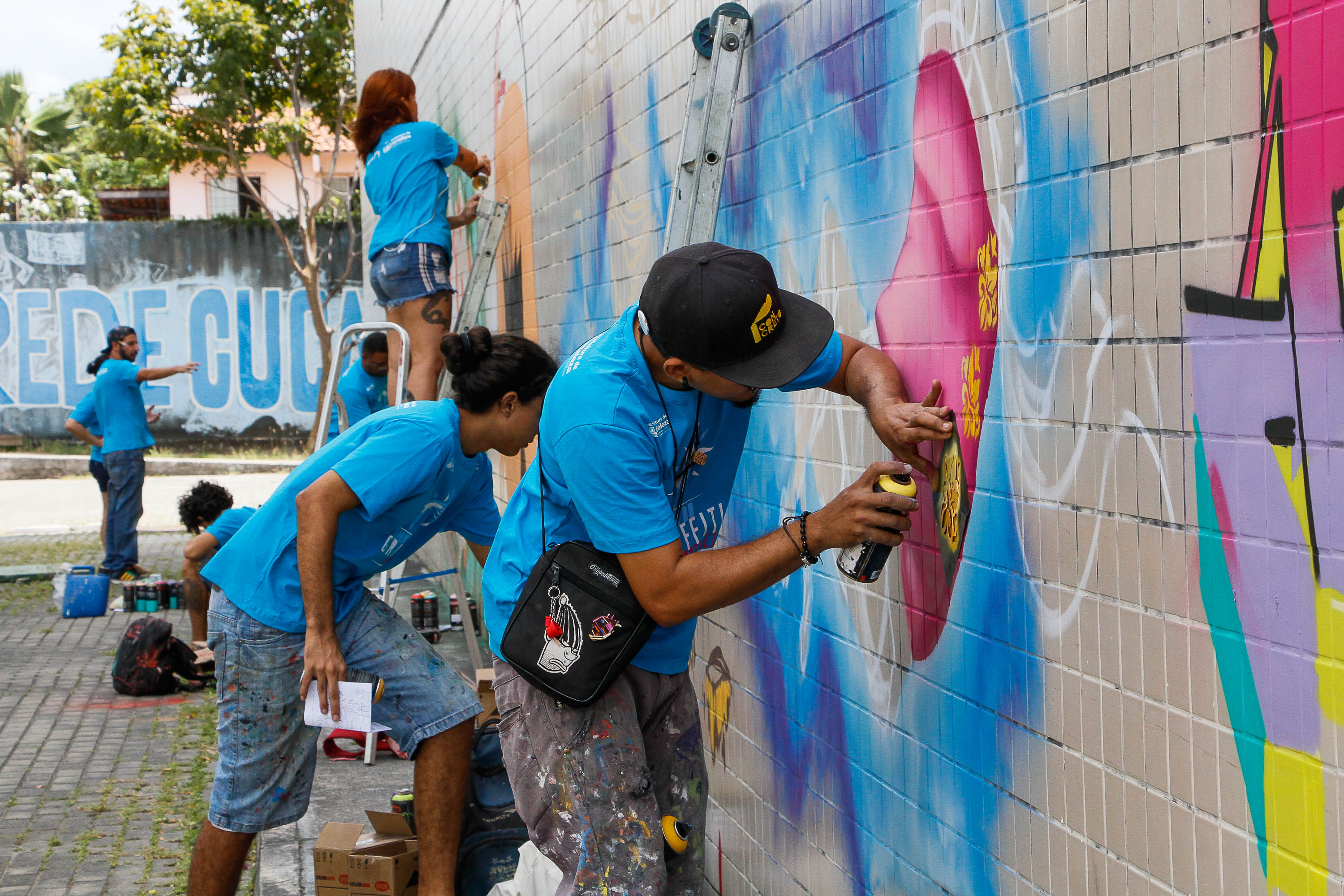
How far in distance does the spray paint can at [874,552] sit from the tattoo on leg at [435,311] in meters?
4.36

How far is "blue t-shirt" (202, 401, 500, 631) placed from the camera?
10.9 feet

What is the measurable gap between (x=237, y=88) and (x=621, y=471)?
19161 millimetres

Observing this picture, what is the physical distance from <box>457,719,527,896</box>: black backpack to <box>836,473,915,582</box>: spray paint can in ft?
6.28

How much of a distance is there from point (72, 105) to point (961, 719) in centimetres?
3883

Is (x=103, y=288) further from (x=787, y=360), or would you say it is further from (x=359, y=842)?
(x=787, y=360)

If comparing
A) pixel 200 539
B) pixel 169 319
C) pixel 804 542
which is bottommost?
pixel 200 539

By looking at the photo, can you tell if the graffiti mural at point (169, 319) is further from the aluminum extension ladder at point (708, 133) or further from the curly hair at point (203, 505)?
the aluminum extension ladder at point (708, 133)

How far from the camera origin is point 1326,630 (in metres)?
1.53

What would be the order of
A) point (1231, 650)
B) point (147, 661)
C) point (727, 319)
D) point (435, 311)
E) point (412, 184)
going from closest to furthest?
1. point (1231, 650)
2. point (727, 319)
3. point (412, 184)
4. point (435, 311)
5. point (147, 661)

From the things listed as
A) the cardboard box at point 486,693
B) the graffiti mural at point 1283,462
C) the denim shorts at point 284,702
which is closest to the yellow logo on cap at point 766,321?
the graffiti mural at point 1283,462

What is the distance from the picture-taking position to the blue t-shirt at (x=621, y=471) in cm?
227

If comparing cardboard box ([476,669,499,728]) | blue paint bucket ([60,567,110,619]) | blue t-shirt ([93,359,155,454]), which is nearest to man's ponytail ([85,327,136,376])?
blue t-shirt ([93,359,155,454])

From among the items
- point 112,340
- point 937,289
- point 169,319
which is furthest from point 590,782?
point 169,319

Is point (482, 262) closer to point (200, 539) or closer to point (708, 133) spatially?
point (200, 539)
